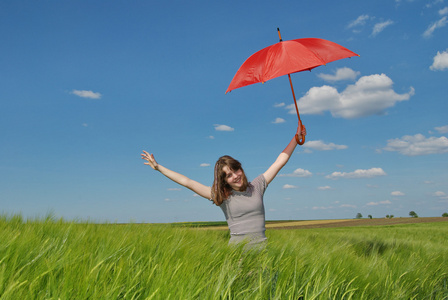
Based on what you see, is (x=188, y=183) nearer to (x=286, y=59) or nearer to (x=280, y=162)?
(x=280, y=162)

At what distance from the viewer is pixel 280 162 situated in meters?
4.52

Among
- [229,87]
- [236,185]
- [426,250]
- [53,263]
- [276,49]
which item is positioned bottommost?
[426,250]

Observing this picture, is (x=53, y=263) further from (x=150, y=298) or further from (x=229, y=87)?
(x=229, y=87)

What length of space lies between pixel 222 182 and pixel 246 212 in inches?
18.2

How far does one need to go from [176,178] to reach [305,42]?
10.4 ft

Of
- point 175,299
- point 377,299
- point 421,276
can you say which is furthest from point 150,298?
point 421,276

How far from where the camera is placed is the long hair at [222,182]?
4070mm

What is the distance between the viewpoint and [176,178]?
4.28 meters

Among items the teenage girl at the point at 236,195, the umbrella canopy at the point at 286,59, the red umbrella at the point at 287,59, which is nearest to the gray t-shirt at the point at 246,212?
the teenage girl at the point at 236,195

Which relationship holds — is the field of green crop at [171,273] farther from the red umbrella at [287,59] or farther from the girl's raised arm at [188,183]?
the red umbrella at [287,59]

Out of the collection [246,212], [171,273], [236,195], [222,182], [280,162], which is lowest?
[171,273]

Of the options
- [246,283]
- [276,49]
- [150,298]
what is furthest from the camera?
[276,49]

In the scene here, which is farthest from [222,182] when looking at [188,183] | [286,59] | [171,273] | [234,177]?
[286,59]

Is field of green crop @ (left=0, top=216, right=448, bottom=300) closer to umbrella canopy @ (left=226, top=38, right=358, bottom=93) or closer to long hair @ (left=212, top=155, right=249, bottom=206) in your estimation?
long hair @ (left=212, top=155, right=249, bottom=206)
